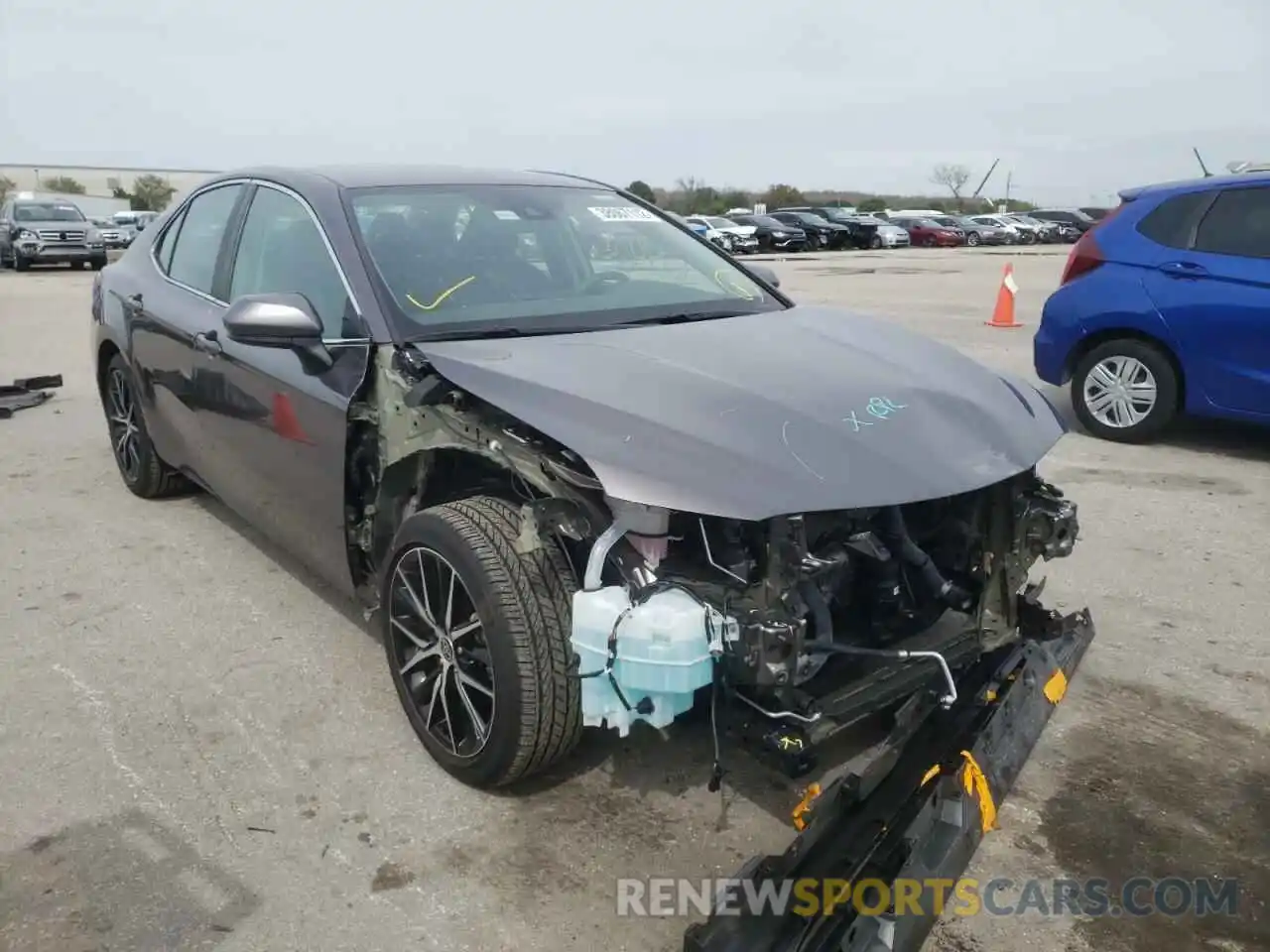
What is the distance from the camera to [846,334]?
11.6ft

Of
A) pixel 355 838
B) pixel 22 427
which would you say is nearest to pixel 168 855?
pixel 355 838

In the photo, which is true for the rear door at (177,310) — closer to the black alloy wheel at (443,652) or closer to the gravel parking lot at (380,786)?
the gravel parking lot at (380,786)

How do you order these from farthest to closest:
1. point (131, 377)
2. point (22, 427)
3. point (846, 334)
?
point (22, 427) < point (131, 377) < point (846, 334)

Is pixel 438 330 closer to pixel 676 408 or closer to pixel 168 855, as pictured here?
pixel 676 408

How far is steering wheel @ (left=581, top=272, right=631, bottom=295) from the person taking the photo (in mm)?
3629

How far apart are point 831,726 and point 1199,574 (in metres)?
2.85

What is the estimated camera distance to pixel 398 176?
153 inches

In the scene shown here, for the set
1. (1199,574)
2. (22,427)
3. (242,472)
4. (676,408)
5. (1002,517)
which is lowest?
(22,427)

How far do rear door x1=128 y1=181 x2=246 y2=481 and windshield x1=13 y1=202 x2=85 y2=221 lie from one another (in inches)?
903

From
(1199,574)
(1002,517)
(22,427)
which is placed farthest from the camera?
(22,427)

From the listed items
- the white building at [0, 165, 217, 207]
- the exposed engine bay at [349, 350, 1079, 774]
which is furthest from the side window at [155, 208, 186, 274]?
the white building at [0, 165, 217, 207]

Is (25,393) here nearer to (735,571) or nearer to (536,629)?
(536,629)

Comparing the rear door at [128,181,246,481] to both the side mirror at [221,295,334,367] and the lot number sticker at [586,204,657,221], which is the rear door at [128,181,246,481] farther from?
the lot number sticker at [586,204,657,221]

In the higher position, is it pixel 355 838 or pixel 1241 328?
pixel 1241 328
